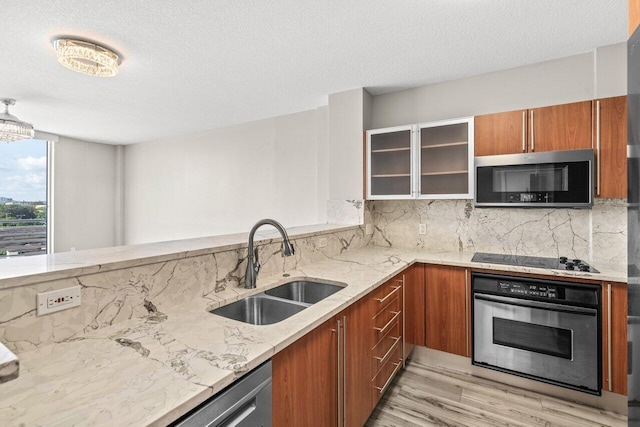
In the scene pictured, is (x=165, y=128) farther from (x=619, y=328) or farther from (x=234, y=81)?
(x=619, y=328)

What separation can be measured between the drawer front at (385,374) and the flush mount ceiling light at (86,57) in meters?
2.92

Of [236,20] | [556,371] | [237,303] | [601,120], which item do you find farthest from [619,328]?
[236,20]

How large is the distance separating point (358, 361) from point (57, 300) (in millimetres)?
1335

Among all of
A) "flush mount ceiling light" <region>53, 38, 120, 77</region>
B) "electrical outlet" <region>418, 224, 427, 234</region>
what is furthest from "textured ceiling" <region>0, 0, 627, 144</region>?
"electrical outlet" <region>418, 224, 427, 234</region>

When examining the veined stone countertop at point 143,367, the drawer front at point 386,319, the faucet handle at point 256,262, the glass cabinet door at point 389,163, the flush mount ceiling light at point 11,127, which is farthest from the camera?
the flush mount ceiling light at point 11,127

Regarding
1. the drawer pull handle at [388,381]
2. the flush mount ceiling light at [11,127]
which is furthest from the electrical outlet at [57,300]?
the flush mount ceiling light at [11,127]

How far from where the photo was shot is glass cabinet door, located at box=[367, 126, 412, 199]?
2.87 m

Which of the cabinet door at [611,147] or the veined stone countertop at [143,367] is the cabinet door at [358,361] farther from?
the cabinet door at [611,147]

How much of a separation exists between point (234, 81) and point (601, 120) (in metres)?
2.96

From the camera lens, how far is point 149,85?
3094 millimetres

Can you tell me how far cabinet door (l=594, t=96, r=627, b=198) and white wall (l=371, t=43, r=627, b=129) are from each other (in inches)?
13.6

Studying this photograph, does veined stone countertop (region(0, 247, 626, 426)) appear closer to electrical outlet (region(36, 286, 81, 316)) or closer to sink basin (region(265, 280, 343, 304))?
electrical outlet (region(36, 286, 81, 316))

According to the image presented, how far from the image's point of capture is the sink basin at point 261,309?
1.58 meters

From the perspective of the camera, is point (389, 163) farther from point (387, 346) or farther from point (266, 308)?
point (266, 308)
